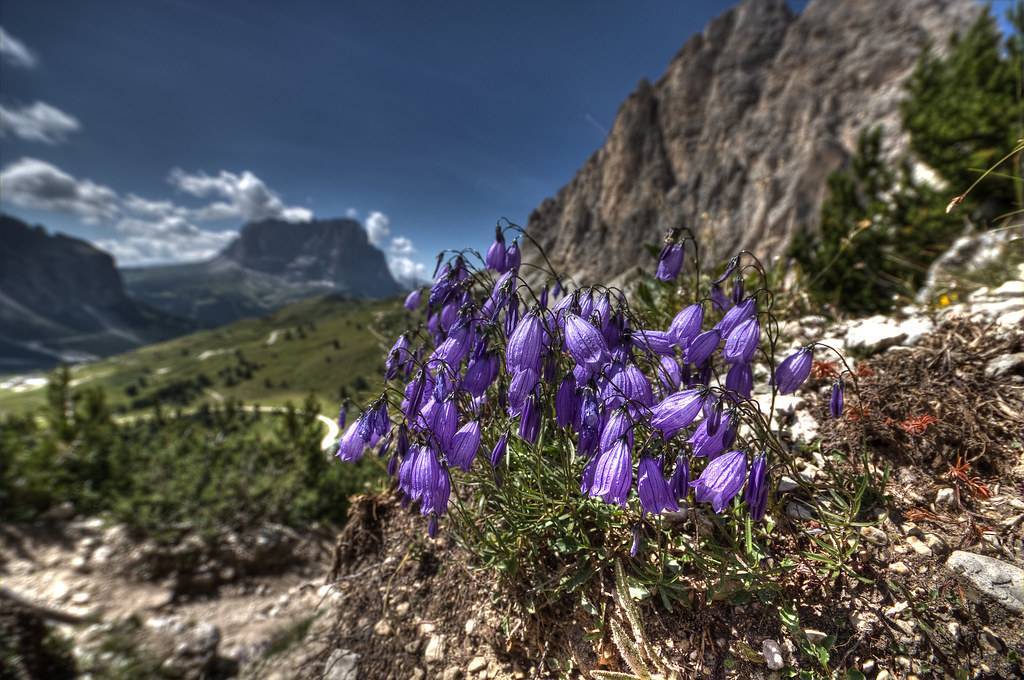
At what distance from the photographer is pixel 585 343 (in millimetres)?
2402

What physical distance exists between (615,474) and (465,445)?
933 millimetres

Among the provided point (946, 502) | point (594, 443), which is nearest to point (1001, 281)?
point (946, 502)

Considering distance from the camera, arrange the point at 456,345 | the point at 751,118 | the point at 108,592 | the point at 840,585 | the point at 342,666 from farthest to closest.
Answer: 1. the point at 751,118
2. the point at 108,592
3. the point at 342,666
4. the point at 456,345
5. the point at 840,585

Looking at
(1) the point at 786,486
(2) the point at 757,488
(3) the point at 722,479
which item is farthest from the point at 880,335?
(3) the point at 722,479

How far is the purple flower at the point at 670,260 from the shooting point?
10.3ft

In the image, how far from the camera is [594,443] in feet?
8.05

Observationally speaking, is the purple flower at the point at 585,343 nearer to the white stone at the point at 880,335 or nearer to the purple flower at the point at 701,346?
the purple flower at the point at 701,346

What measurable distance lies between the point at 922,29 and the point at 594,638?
11075 cm

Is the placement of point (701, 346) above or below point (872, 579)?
above

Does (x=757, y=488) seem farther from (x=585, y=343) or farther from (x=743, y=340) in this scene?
(x=585, y=343)

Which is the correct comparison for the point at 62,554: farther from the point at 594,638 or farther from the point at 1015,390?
the point at 1015,390

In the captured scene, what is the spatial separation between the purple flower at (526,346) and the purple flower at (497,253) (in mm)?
1136

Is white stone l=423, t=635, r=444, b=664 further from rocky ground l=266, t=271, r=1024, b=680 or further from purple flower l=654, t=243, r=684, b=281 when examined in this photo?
purple flower l=654, t=243, r=684, b=281

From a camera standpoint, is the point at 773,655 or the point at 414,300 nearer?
the point at 773,655
